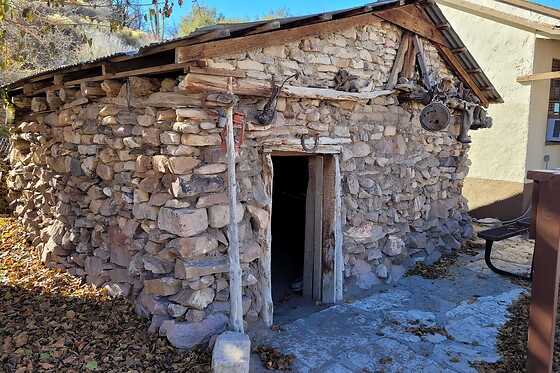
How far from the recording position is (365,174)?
18.0 ft

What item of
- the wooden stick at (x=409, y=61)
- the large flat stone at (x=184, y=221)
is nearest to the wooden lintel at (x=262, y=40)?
the wooden stick at (x=409, y=61)

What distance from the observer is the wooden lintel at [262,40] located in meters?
3.63

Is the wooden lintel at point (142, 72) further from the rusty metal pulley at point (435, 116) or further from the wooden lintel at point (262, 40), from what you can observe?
the rusty metal pulley at point (435, 116)

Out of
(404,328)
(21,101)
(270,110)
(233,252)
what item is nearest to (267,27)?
(270,110)

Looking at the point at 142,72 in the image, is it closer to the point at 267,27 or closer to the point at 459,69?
the point at 267,27

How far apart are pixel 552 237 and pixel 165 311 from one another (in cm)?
327

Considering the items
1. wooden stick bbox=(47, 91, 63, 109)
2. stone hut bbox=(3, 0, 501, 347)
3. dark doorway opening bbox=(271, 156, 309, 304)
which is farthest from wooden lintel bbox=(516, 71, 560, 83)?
wooden stick bbox=(47, 91, 63, 109)

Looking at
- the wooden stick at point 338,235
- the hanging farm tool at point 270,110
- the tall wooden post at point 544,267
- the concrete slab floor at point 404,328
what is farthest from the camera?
the wooden stick at point 338,235

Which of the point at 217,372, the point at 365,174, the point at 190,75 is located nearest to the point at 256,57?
the point at 190,75

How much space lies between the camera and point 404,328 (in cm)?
452

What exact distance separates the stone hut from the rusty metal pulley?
0.06 ft

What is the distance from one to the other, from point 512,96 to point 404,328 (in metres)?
6.59

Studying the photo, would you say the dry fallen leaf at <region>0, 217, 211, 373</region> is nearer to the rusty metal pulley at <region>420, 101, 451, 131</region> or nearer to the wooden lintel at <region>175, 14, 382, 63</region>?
the wooden lintel at <region>175, 14, 382, 63</region>

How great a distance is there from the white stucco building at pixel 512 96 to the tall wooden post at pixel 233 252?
7115 mm
